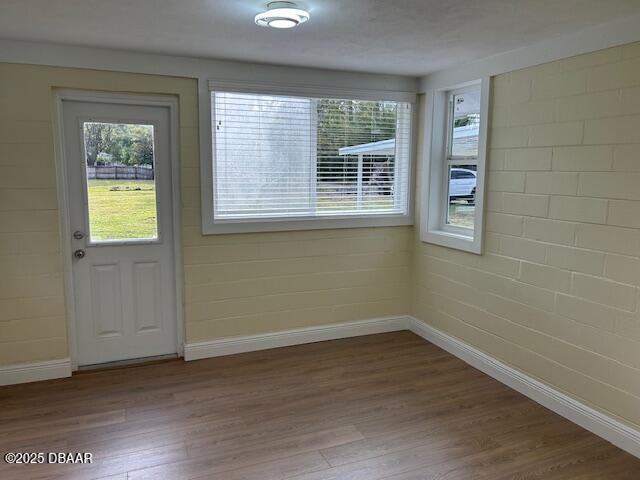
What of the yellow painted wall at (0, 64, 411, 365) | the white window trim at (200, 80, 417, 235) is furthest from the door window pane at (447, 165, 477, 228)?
the yellow painted wall at (0, 64, 411, 365)

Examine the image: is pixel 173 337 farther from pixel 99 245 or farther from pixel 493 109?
pixel 493 109

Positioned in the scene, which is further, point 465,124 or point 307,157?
point 307,157

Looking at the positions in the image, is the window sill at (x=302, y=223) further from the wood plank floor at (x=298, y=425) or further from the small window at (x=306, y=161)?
the wood plank floor at (x=298, y=425)

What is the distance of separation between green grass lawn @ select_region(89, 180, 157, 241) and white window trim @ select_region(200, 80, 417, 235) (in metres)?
0.40

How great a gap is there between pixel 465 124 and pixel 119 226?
2.82 m

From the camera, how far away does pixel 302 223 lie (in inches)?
157

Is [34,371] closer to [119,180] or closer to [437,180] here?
[119,180]

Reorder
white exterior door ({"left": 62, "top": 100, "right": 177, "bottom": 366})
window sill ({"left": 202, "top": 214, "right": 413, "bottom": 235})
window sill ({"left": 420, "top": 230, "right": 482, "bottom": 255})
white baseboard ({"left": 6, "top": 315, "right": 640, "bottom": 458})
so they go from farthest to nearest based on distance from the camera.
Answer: window sill ({"left": 202, "top": 214, "right": 413, "bottom": 235}) < window sill ({"left": 420, "top": 230, "right": 482, "bottom": 255}) < white exterior door ({"left": 62, "top": 100, "right": 177, "bottom": 366}) < white baseboard ({"left": 6, "top": 315, "right": 640, "bottom": 458})

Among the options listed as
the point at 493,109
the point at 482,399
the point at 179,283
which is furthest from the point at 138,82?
the point at 482,399

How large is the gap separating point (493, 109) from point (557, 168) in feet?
2.33

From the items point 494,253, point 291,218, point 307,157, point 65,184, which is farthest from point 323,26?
point 65,184

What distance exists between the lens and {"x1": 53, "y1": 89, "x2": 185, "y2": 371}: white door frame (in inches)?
128

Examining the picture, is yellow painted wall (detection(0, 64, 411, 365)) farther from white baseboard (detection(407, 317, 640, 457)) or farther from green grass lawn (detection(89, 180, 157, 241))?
white baseboard (detection(407, 317, 640, 457))

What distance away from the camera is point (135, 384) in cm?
333
